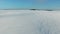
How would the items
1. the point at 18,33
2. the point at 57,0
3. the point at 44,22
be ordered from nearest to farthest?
the point at 18,33 → the point at 44,22 → the point at 57,0

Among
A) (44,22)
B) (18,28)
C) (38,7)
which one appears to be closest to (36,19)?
(44,22)

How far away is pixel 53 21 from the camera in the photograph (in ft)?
2.65

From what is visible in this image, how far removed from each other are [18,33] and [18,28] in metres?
0.05

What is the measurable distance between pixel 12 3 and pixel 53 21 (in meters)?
0.59

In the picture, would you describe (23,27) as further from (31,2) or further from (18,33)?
(31,2)

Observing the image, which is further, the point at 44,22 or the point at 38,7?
the point at 38,7

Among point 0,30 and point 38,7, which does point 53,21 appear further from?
point 0,30

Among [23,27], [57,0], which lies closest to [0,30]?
[23,27]

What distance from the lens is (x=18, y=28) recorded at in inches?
26.6

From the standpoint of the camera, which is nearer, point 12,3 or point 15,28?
point 15,28

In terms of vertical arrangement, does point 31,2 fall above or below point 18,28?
above

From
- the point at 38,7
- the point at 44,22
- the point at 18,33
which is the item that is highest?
the point at 38,7

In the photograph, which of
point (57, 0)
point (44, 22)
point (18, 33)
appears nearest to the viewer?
point (18, 33)

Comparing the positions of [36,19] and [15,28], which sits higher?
[36,19]
